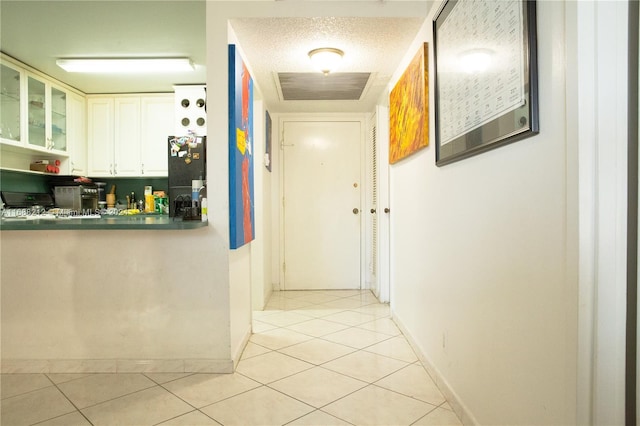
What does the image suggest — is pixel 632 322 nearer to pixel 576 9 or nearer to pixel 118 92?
pixel 576 9

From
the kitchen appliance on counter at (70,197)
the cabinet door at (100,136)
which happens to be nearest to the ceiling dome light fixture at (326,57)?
the cabinet door at (100,136)

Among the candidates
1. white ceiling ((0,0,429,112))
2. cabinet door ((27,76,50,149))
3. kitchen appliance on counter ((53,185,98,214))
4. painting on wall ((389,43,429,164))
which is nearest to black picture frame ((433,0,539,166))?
painting on wall ((389,43,429,164))

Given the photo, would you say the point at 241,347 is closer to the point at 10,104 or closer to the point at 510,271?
the point at 510,271

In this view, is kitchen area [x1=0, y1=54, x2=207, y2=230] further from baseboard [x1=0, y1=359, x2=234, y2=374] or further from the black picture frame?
the black picture frame

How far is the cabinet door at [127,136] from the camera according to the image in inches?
174

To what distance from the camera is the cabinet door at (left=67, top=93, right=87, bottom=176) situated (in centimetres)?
418

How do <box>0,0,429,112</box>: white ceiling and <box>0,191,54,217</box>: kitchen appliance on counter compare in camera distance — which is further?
<box>0,191,54,217</box>: kitchen appliance on counter

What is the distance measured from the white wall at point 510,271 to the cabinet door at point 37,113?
3.65 meters

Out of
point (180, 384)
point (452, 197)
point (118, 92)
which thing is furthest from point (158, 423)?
point (118, 92)

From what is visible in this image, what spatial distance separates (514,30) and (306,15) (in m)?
1.36

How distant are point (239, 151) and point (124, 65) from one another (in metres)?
1.97

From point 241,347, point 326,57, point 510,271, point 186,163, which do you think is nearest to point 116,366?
point 241,347

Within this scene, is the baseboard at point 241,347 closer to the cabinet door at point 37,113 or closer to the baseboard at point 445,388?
the baseboard at point 445,388

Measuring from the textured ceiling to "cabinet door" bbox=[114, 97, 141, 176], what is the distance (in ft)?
6.38
